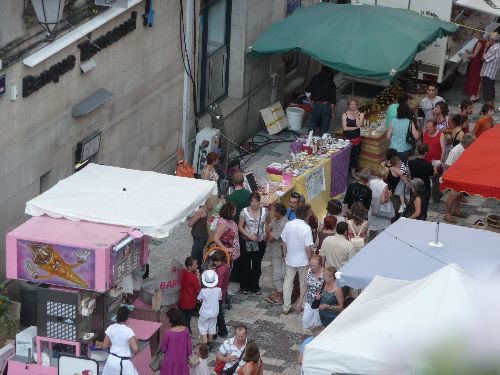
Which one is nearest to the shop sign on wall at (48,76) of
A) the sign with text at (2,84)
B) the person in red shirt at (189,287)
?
the sign with text at (2,84)

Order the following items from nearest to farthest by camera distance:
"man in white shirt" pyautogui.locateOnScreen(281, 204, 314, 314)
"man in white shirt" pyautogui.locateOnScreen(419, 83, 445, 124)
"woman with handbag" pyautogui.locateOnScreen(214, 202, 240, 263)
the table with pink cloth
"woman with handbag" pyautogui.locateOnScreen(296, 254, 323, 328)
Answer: "woman with handbag" pyautogui.locateOnScreen(296, 254, 323, 328), "man in white shirt" pyautogui.locateOnScreen(281, 204, 314, 314), "woman with handbag" pyautogui.locateOnScreen(214, 202, 240, 263), the table with pink cloth, "man in white shirt" pyautogui.locateOnScreen(419, 83, 445, 124)

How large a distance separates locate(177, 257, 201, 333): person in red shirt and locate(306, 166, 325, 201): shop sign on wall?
4.08 m

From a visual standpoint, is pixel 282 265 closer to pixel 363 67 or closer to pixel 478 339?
pixel 363 67

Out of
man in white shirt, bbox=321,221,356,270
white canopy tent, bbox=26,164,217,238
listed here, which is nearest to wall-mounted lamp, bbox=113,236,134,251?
white canopy tent, bbox=26,164,217,238

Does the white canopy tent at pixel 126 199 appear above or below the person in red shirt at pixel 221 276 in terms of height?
above

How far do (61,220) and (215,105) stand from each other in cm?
725

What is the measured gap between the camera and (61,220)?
14.1m

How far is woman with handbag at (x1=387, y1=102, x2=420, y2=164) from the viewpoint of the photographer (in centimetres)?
2028

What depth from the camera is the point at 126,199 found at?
1442 centimetres

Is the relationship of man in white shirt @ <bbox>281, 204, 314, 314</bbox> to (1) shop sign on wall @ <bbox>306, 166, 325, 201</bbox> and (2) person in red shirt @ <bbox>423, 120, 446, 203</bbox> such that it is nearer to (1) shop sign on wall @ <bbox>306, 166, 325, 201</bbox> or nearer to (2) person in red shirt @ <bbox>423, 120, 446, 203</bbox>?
(1) shop sign on wall @ <bbox>306, 166, 325, 201</bbox>

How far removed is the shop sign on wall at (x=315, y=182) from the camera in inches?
757

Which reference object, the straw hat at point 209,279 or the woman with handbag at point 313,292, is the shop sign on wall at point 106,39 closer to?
the straw hat at point 209,279

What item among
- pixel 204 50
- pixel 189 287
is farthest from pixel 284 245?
pixel 204 50

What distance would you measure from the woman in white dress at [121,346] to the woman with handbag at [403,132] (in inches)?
309
